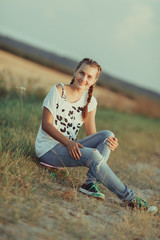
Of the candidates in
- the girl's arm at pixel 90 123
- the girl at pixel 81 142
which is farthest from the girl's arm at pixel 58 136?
the girl's arm at pixel 90 123

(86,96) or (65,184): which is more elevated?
(86,96)

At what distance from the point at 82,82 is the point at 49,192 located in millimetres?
1064

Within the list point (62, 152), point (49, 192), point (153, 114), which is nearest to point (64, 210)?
point (49, 192)

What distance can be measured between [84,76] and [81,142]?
2.07 feet

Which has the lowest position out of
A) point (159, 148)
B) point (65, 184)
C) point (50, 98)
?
point (159, 148)

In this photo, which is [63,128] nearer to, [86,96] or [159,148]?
[86,96]

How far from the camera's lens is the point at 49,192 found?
2.49 m

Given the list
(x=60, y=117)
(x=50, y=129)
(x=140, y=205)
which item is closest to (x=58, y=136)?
(x=50, y=129)

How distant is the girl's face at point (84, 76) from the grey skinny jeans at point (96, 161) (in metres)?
0.49

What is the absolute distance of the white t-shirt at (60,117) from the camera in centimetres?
285

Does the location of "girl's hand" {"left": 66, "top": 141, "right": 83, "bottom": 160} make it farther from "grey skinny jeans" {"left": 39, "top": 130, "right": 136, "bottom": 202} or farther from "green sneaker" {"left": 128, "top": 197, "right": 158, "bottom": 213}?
"green sneaker" {"left": 128, "top": 197, "right": 158, "bottom": 213}

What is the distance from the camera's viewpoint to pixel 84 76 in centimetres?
291

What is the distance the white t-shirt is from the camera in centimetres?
285

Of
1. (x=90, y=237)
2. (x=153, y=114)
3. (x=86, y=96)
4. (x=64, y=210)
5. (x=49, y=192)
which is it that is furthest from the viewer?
(x=153, y=114)
